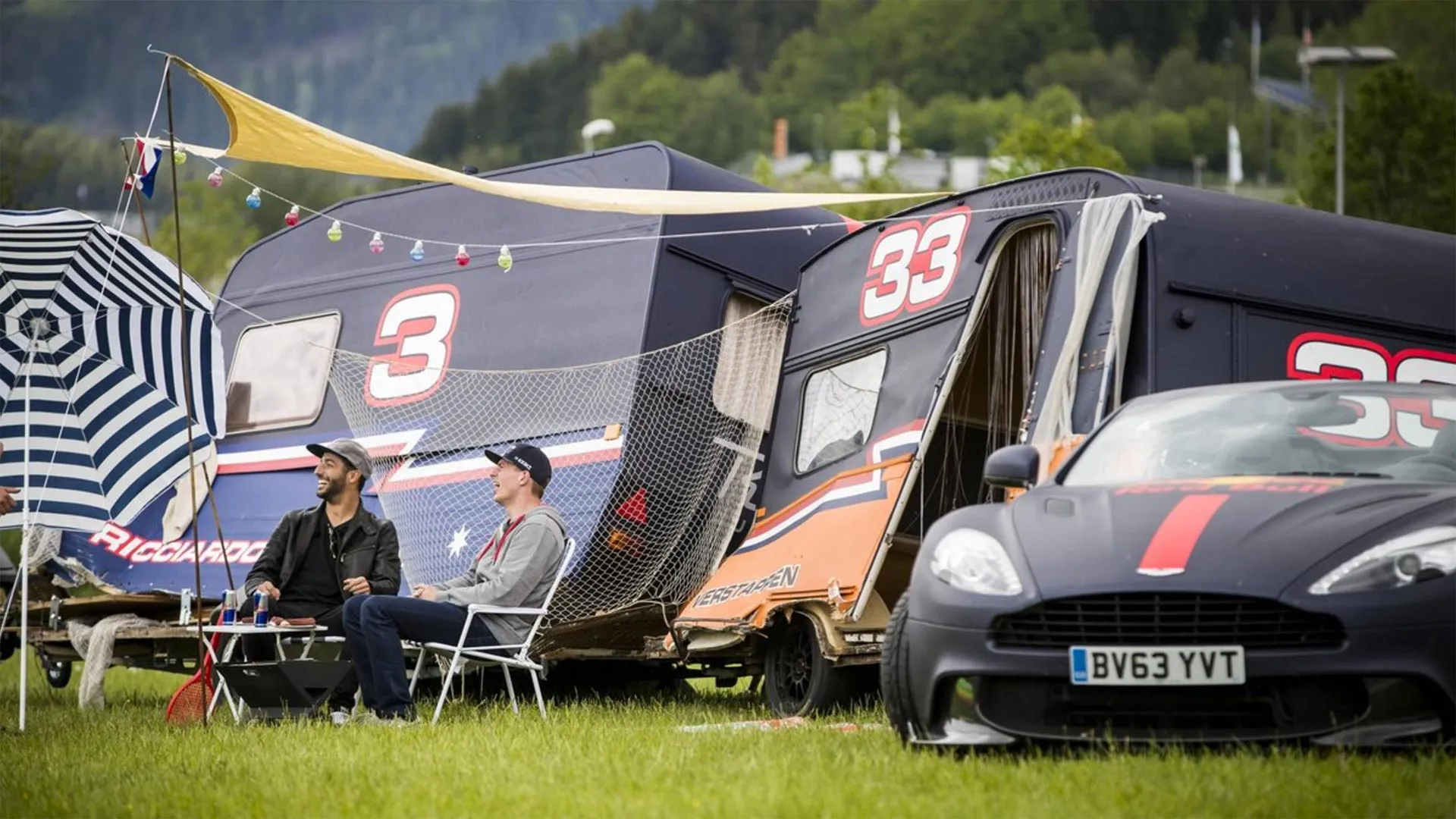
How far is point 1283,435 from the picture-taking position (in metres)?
6.47

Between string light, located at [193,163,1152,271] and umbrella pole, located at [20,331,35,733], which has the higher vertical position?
string light, located at [193,163,1152,271]

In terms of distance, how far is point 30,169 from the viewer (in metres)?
42.5

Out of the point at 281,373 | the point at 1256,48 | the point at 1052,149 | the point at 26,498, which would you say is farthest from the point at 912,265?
the point at 1256,48

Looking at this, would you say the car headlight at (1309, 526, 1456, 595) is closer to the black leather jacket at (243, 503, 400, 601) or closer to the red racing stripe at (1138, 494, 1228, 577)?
the red racing stripe at (1138, 494, 1228, 577)

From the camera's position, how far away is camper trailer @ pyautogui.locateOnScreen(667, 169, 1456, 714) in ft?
26.4

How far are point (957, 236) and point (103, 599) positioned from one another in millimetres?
5716

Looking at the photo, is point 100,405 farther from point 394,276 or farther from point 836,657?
point 836,657

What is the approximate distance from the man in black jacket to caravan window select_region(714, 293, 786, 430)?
2.24 meters

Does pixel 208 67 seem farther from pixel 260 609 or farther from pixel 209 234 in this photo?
pixel 260 609

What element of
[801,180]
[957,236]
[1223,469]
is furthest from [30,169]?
[1223,469]

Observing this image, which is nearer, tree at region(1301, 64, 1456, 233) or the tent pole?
the tent pole

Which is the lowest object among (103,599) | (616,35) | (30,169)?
(103,599)

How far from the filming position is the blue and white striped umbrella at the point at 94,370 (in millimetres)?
8898

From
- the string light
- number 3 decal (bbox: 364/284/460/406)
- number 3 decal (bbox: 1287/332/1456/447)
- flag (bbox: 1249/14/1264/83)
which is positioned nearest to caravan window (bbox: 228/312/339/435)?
number 3 decal (bbox: 364/284/460/406)
